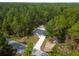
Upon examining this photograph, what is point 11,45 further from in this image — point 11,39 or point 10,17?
point 10,17

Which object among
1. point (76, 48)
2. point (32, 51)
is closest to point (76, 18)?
point (76, 48)

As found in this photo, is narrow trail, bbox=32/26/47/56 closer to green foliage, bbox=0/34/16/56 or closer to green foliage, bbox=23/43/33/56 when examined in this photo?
green foliage, bbox=23/43/33/56

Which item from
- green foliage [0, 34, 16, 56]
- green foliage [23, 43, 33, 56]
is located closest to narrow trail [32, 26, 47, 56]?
green foliage [23, 43, 33, 56]

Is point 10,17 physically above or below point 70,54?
above

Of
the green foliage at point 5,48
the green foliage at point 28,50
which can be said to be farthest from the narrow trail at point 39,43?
the green foliage at point 5,48

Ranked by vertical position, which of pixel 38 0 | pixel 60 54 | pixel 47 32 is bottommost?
pixel 60 54

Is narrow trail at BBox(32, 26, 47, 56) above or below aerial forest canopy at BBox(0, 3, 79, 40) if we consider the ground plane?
below

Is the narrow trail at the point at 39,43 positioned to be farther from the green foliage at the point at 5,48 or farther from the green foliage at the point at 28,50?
the green foliage at the point at 5,48

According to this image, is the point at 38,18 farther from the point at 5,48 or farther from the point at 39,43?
the point at 5,48
